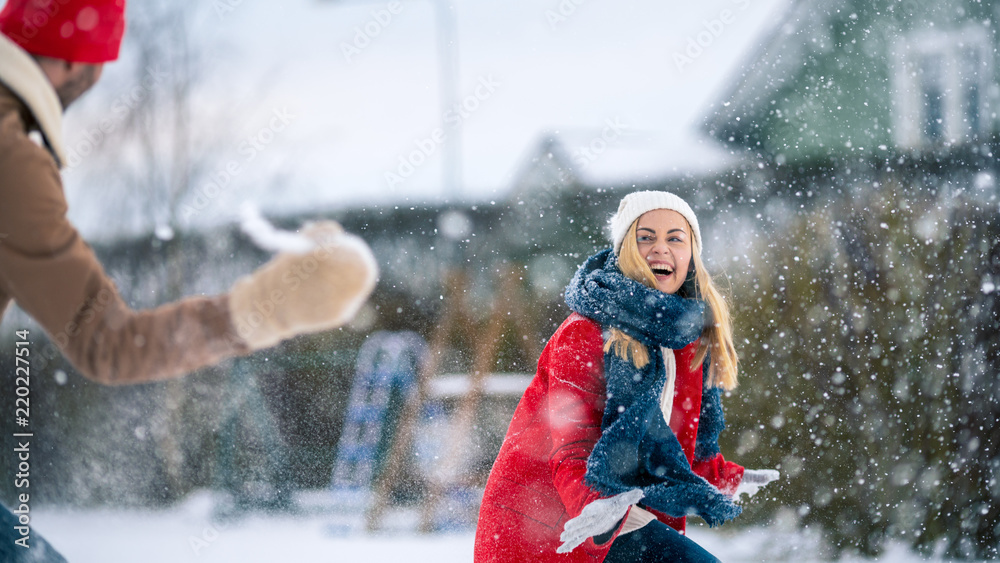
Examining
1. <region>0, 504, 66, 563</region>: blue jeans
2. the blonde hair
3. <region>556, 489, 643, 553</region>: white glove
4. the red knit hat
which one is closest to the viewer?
the red knit hat

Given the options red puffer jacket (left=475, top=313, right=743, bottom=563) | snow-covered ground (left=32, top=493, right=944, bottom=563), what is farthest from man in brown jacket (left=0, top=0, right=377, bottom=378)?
snow-covered ground (left=32, top=493, right=944, bottom=563)

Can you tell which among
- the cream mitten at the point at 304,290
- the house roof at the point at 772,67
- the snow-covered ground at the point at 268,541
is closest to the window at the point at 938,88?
the house roof at the point at 772,67

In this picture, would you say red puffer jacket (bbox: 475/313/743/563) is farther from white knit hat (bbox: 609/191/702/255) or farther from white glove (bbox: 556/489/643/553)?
white knit hat (bbox: 609/191/702/255)

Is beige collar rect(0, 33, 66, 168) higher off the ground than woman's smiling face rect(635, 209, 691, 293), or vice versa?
beige collar rect(0, 33, 66, 168)

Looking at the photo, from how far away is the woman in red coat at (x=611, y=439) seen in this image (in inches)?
60.1

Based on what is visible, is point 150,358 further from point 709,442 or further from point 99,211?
point 99,211

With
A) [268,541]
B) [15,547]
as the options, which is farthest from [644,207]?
[268,541]

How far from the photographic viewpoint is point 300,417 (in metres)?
3.44

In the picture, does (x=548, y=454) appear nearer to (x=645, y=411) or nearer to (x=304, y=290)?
(x=645, y=411)

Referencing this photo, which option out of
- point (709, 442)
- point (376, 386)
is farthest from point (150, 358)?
point (376, 386)

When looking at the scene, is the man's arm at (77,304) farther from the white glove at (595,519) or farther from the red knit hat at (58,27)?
the white glove at (595,519)

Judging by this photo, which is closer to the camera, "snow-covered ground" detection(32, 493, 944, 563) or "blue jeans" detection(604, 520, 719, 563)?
"blue jeans" detection(604, 520, 719, 563)

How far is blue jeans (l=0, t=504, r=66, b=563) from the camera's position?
126cm

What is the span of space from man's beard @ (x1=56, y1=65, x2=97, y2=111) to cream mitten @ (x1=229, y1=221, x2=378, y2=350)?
492mm
